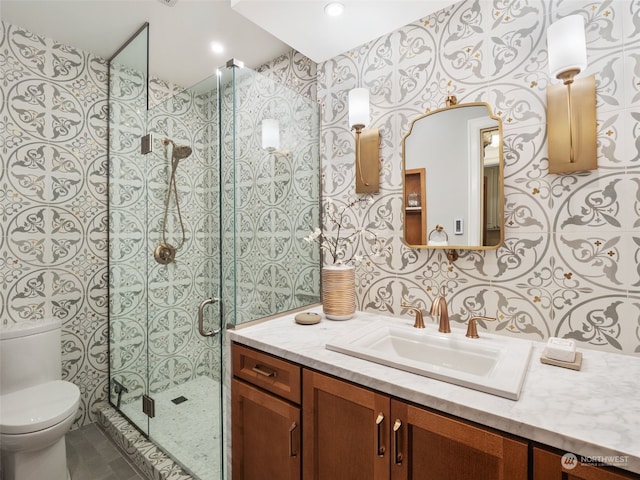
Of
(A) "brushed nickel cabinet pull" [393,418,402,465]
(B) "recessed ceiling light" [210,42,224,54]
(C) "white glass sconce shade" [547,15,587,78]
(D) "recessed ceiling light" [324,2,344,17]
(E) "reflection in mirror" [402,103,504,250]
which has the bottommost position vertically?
(A) "brushed nickel cabinet pull" [393,418,402,465]

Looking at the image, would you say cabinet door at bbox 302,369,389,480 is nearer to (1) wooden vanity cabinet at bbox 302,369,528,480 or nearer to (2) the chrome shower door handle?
(1) wooden vanity cabinet at bbox 302,369,528,480

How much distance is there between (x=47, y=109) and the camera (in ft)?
6.47

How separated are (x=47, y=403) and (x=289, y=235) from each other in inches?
58.6

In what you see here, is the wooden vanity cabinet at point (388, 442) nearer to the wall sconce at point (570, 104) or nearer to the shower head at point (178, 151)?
the wall sconce at point (570, 104)

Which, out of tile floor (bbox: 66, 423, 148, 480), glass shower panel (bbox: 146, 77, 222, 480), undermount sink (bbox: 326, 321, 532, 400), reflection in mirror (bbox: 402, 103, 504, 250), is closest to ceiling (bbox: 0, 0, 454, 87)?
glass shower panel (bbox: 146, 77, 222, 480)

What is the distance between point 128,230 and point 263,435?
1628mm

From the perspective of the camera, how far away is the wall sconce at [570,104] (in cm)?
101

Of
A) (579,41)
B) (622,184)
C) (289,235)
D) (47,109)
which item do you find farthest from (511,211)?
(47,109)

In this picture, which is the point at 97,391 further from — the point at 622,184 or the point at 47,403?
the point at 622,184

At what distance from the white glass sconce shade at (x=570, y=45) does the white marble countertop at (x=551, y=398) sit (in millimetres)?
956

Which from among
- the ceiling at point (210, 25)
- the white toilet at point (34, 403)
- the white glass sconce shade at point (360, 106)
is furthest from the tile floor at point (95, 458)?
the ceiling at point (210, 25)

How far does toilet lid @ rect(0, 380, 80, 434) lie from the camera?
4.67 ft

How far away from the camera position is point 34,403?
62.5 inches

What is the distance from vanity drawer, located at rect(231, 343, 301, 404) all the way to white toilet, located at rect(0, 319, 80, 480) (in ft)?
3.26
